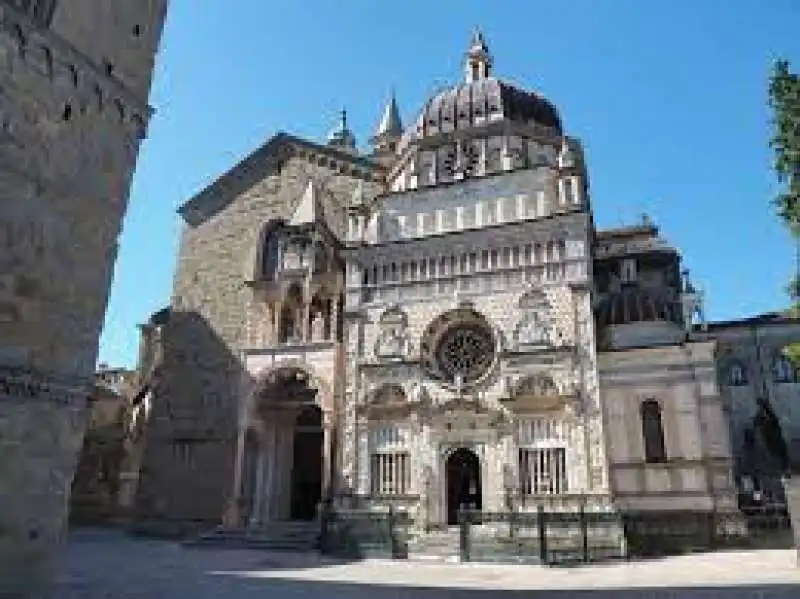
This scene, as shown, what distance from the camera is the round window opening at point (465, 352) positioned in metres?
21.8

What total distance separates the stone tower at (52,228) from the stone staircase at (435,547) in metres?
11.4

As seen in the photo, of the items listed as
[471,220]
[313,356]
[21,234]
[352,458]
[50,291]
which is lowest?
[352,458]

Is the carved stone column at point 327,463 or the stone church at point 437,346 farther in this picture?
the carved stone column at point 327,463

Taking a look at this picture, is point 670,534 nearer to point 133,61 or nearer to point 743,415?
point 743,415

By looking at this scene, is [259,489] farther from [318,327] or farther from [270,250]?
[270,250]

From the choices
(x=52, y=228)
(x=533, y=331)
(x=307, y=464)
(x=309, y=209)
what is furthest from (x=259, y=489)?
(x=52, y=228)

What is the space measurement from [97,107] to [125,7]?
2.15 m

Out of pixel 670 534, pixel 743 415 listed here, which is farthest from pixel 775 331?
pixel 670 534

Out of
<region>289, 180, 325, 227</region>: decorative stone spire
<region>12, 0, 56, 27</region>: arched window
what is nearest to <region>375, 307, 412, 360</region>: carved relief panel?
<region>289, 180, 325, 227</region>: decorative stone spire

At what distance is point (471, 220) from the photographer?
23.7 meters

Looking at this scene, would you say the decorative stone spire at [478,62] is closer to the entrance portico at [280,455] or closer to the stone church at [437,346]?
the stone church at [437,346]

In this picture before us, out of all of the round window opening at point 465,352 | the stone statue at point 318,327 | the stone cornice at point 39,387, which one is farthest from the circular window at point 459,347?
the stone cornice at point 39,387

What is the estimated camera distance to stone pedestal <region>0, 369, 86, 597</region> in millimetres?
7918

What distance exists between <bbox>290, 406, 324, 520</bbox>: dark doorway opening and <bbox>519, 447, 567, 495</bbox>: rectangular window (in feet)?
29.4
